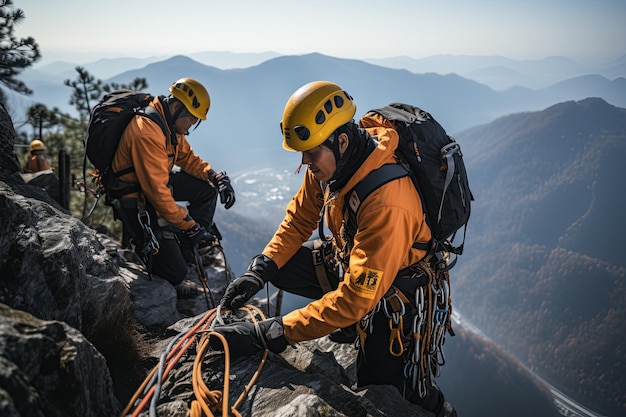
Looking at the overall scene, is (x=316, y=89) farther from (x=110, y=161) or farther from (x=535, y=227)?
(x=535, y=227)

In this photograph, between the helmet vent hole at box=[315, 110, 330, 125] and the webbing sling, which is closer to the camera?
the helmet vent hole at box=[315, 110, 330, 125]

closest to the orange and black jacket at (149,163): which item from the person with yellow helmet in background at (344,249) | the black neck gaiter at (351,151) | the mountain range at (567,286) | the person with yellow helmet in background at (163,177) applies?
the person with yellow helmet in background at (163,177)

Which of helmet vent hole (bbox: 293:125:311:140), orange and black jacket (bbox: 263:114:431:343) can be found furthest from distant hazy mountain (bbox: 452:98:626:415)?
helmet vent hole (bbox: 293:125:311:140)

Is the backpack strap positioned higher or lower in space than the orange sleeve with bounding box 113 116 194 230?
higher

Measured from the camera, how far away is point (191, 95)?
677cm

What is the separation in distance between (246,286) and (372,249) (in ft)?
5.12

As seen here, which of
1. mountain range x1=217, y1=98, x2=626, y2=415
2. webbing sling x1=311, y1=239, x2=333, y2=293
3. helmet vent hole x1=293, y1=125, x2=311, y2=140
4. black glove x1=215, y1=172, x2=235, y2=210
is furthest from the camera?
mountain range x1=217, y1=98, x2=626, y2=415

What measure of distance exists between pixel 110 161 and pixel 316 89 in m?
4.08

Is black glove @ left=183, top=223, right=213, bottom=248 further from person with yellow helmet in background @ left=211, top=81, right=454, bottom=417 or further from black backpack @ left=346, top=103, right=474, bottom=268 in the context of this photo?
black backpack @ left=346, top=103, right=474, bottom=268

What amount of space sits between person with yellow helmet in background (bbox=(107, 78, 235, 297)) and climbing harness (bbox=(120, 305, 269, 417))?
8.95 ft

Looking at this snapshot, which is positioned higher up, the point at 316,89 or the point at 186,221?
the point at 316,89

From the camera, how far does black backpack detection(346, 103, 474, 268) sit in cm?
392

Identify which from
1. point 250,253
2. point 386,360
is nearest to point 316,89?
point 386,360

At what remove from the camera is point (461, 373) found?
9325 cm
